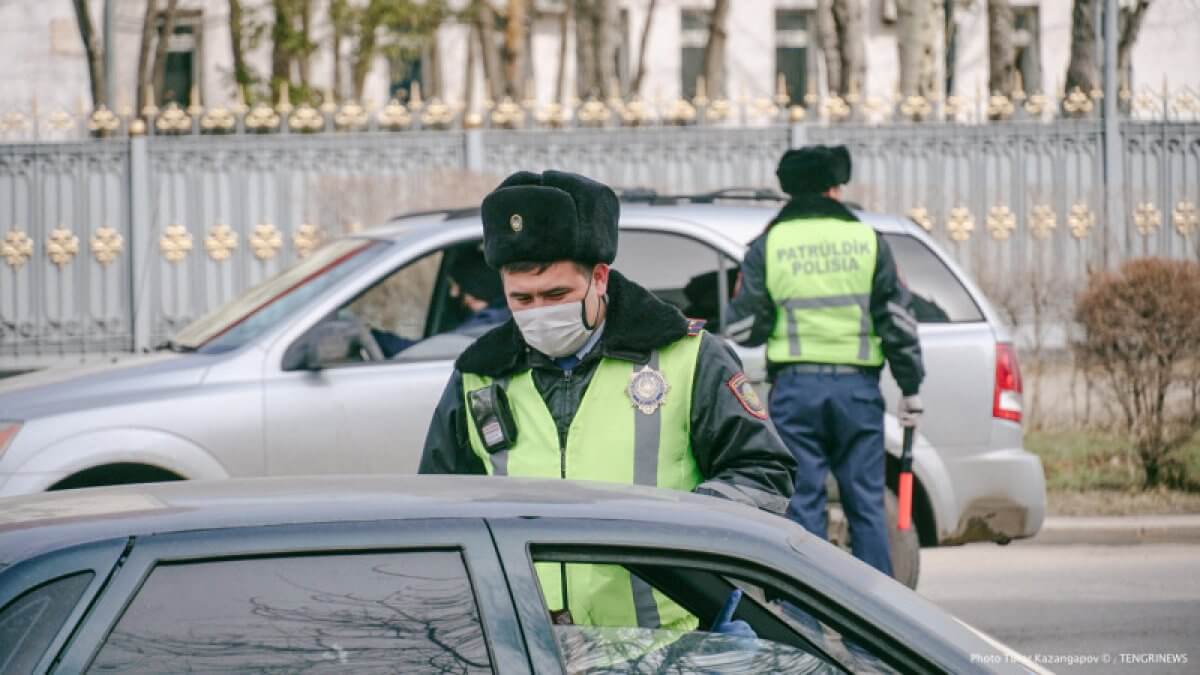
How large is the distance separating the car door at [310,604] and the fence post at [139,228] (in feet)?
42.9

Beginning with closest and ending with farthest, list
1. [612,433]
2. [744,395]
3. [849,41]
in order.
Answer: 1. [612,433]
2. [744,395]
3. [849,41]

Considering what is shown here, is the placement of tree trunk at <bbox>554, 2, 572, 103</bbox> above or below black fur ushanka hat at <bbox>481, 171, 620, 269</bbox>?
above

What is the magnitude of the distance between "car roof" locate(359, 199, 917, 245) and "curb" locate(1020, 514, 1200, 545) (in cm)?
241

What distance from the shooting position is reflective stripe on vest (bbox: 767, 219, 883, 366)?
7.12 meters

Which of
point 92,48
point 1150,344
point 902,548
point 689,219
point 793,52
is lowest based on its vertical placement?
point 902,548

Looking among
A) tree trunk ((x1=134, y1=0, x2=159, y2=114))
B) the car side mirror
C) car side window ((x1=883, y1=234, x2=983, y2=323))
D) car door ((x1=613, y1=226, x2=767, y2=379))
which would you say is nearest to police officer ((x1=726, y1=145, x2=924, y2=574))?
car door ((x1=613, y1=226, x2=767, y2=379))

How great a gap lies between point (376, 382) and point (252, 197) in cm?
865

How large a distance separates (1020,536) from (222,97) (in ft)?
76.4

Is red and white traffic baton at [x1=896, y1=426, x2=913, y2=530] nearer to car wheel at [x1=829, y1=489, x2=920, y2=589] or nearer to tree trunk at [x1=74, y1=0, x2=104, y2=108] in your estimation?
car wheel at [x1=829, y1=489, x2=920, y2=589]

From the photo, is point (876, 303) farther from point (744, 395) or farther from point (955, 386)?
point (744, 395)

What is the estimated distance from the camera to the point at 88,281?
604 inches

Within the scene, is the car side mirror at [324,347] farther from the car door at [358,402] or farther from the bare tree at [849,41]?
the bare tree at [849,41]

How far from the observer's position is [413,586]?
2.66 meters

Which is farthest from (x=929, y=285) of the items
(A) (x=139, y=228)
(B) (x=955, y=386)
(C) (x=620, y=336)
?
(A) (x=139, y=228)
